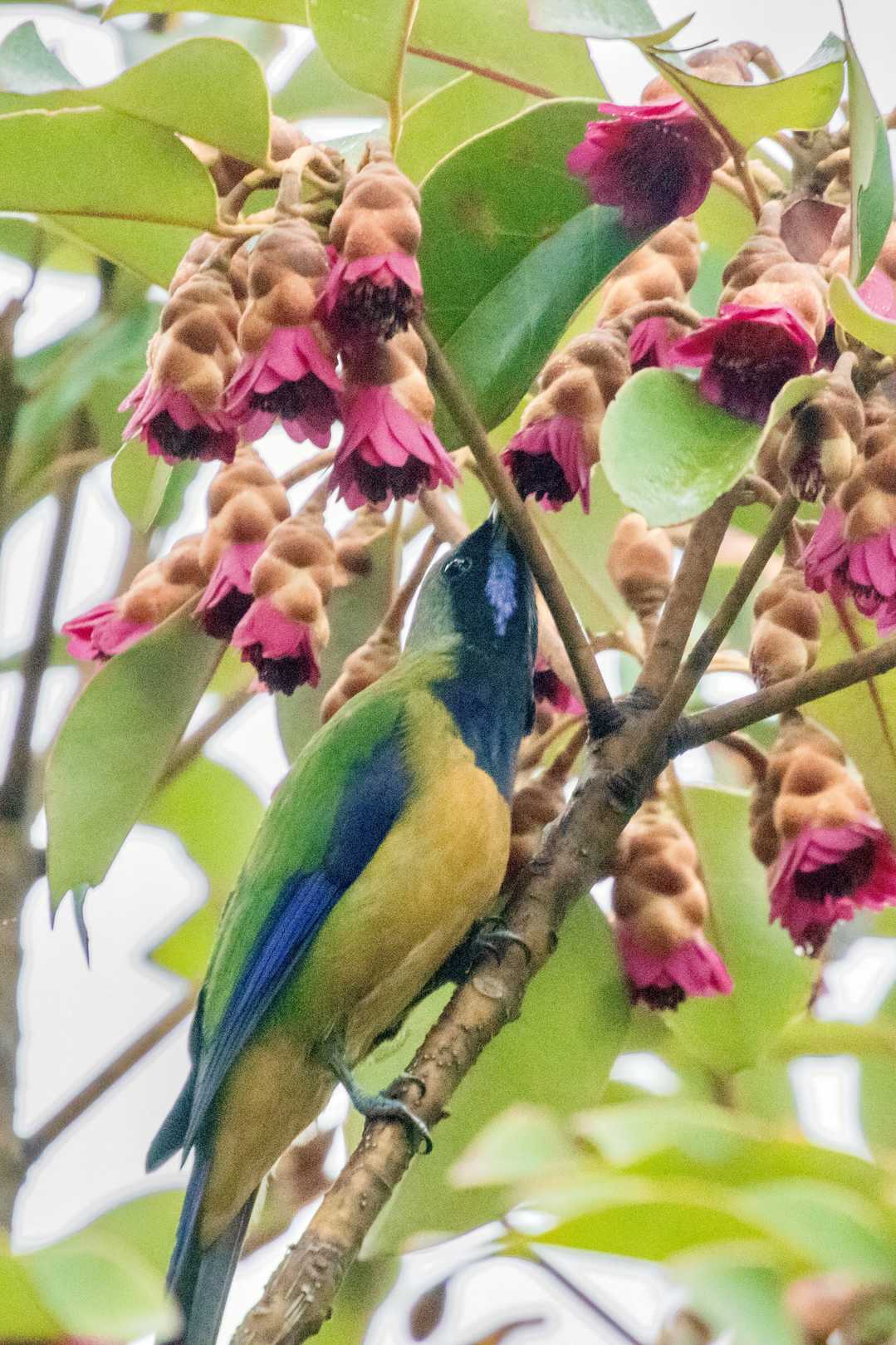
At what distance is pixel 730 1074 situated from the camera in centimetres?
223

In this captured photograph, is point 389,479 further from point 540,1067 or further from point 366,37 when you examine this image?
point 540,1067

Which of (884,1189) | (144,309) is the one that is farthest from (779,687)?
(144,309)

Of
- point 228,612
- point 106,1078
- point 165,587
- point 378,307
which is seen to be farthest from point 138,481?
point 106,1078

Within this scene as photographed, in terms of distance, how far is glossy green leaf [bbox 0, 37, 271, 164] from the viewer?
154cm

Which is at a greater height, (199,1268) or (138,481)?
(138,481)

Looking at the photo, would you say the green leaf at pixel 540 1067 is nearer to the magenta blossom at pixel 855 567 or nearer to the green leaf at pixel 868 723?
the green leaf at pixel 868 723

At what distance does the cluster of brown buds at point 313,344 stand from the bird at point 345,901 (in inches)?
25.7

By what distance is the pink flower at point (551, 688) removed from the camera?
2174 millimetres

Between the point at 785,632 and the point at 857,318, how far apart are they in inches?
16.3

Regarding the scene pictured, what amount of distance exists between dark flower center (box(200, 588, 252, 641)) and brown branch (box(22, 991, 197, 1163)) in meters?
0.83

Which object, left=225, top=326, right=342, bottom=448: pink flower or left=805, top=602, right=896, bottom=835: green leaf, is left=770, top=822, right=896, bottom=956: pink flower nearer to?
left=805, top=602, right=896, bottom=835: green leaf

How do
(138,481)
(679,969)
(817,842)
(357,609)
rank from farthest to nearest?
1. (357,609)
2. (138,481)
3. (679,969)
4. (817,842)

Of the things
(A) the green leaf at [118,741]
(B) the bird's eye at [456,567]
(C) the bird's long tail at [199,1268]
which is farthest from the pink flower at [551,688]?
(C) the bird's long tail at [199,1268]

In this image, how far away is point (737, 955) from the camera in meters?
2.25
